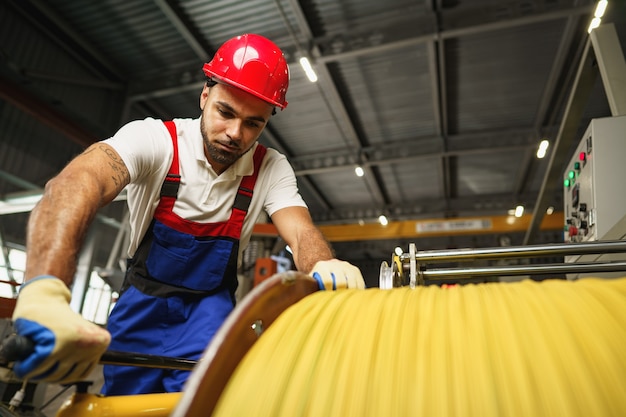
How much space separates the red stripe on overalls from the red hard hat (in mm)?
292

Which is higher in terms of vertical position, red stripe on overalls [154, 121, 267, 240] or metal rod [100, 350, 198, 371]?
red stripe on overalls [154, 121, 267, 240]

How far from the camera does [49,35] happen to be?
541 cm

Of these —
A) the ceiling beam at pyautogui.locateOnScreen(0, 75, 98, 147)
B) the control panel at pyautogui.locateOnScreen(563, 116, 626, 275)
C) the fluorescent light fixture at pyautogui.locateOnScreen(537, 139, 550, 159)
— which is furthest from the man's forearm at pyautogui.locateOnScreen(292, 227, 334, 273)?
the fluorescent light fixture at pyautogui.locateOnScreen(537, 139, 550, 159)

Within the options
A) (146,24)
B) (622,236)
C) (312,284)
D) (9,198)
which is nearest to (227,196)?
(312,284)

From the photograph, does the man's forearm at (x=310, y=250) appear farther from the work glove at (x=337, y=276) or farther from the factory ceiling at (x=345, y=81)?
the factory ceiling at (x=345, y=81)

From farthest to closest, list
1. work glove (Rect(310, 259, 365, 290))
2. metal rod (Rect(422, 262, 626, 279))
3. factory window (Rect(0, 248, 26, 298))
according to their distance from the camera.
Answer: factory window (Rect(0, 248, 26, 298)) < metal rod (Rect(422, 262, 626, 279)) < work glove (Rect(310, 259, 365, 290))

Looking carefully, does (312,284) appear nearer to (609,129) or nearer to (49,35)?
(609,129)

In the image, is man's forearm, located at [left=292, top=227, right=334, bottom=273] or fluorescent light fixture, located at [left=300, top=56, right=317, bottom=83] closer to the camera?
man's forearm, located at [left=292, top=227, right=334, bottom=273]

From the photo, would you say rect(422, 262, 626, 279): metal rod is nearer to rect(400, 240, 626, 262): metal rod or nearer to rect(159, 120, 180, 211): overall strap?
rect(400, 240, 626, 262): metal rod

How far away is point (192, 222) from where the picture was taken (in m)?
1.54

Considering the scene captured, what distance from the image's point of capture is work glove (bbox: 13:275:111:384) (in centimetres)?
70

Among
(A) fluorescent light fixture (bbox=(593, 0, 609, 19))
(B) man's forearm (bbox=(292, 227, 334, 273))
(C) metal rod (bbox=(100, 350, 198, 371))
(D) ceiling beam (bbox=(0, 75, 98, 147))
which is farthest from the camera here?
(D) ceiling beam (bbox=(0, 75, 98, 147))

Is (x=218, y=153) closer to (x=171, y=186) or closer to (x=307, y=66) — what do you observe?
(x=171, y=186)

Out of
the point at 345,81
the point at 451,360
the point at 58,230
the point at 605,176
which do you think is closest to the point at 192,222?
the point at 58,230
